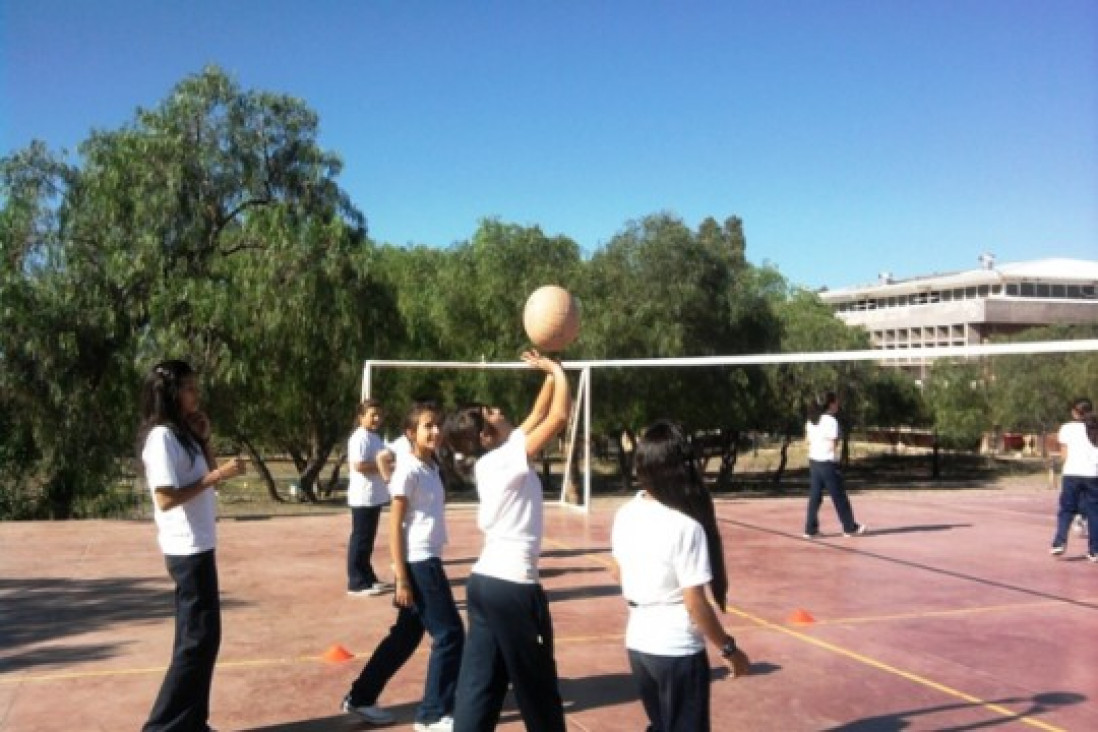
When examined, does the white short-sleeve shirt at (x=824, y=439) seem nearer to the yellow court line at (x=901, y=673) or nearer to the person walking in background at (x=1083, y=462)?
the person walking in background at (x=1083, y=462)

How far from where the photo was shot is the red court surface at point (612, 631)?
5477 mm

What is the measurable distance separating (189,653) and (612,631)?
11.7 ft

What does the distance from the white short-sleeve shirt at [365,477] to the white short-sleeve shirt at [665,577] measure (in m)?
5.47

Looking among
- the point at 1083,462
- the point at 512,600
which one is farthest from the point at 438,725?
the point at 1083,462

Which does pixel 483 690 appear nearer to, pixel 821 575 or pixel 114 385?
pixel 821 575

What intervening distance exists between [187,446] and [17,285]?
1498cm

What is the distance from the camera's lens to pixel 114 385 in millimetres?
18391

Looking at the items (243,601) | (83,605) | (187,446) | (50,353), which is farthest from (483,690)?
(50,353)

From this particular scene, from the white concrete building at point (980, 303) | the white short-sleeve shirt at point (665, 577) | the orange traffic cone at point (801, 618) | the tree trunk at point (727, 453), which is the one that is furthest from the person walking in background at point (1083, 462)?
the white concrete building at point (980, 303)

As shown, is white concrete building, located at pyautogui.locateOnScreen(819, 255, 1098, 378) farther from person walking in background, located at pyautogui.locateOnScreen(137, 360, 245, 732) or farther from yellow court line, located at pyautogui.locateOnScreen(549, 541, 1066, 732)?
person walking in background, located at pyautogui.locateOnScreen(137, 360, 245, 732)

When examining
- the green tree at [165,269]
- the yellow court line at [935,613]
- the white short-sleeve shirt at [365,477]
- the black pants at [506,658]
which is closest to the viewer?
the black pants at [506,658]

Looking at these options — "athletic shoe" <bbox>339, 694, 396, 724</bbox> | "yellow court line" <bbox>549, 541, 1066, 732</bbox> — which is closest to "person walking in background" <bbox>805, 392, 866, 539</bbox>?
"yellow court line" <bbox>549, 541, 1066, 732</bbox>

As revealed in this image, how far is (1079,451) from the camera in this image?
1023 cm

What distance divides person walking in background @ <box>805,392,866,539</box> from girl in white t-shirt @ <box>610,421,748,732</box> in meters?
8.60
